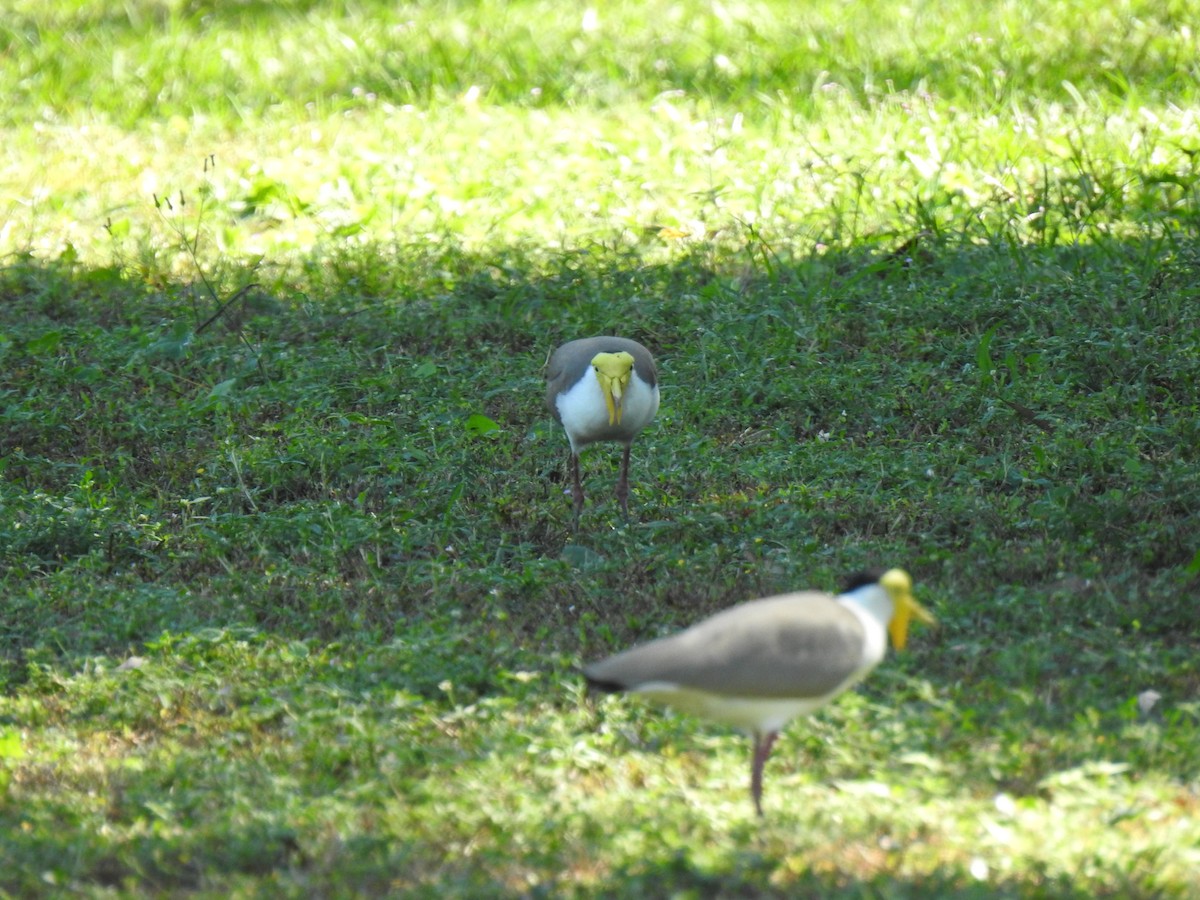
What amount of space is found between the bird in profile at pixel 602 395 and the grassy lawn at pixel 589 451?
0.78 ft

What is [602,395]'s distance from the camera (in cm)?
586

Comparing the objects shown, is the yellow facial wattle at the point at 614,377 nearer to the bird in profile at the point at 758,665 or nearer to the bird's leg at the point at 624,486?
the bird's leg at the point at 624,486

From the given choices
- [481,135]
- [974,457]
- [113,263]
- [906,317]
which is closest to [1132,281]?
[906,317]

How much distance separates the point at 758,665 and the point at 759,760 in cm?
31

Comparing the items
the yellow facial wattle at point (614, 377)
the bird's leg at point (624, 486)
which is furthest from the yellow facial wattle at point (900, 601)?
the bird's leg at point (624, 486)

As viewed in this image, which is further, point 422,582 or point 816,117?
point 816,117

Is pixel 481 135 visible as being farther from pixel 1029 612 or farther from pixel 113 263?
pixel 1029 612

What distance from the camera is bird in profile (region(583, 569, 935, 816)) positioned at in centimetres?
378

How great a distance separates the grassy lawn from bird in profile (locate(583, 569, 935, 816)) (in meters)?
0.28

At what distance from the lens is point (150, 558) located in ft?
19.5

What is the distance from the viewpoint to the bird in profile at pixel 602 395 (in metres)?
5.84

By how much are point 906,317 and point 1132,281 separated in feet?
3.58

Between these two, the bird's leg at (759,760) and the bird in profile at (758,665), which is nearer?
the bird in profile at (758,665)

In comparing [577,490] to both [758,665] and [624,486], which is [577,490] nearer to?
[624,486]
